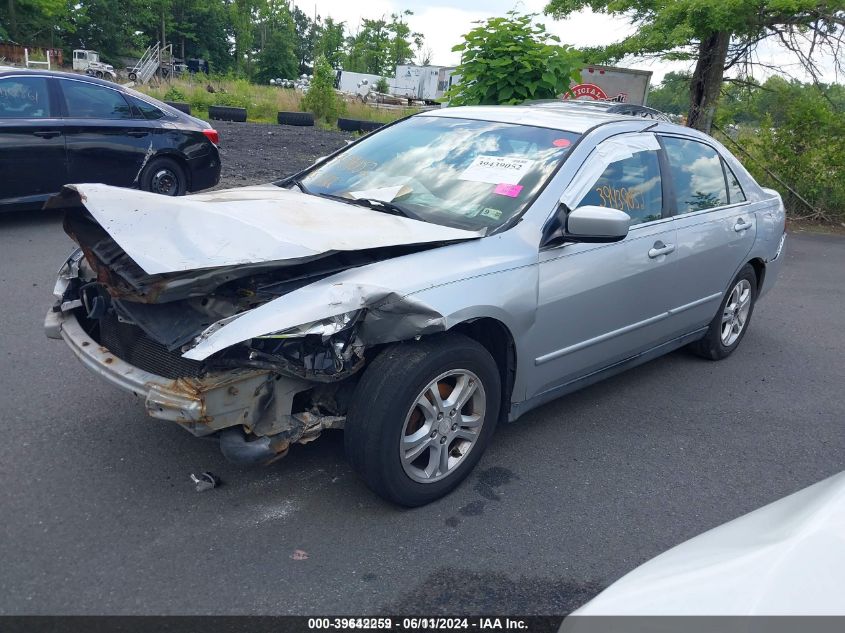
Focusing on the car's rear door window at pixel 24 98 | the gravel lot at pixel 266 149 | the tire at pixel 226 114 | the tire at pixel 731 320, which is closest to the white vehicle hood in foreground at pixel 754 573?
the tire at pixel 731 320

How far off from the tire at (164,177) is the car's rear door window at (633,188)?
19.6 feet

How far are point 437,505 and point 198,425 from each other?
1175 millimetres

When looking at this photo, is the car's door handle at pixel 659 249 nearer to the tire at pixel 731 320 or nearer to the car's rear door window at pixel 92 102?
the tire at pixel 731 320

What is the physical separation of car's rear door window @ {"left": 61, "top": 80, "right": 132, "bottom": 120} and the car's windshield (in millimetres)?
4631

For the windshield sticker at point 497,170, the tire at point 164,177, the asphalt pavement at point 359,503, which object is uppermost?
the windshield sticker at point 497,170

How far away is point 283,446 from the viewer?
10.0ft

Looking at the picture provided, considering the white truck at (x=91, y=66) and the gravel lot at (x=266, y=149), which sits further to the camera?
the white truck at (x=91, y=66)

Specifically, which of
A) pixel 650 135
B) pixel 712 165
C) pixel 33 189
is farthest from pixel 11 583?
pixel 33 189

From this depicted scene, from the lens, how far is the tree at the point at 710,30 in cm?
1173

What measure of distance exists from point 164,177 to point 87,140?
101 cm

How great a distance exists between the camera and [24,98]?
7586 mm

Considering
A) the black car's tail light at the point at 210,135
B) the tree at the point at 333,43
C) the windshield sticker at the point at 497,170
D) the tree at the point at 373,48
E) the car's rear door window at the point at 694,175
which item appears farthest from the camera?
the tree at the point at 333,43

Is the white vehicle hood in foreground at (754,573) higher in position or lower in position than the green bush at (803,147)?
lower

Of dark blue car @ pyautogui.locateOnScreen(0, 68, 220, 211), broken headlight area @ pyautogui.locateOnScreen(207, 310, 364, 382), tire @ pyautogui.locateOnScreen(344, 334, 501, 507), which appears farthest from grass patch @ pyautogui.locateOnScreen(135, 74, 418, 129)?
broken headlight area @ pyautogui.locateOnScreen(207, 310, 364, 382)
